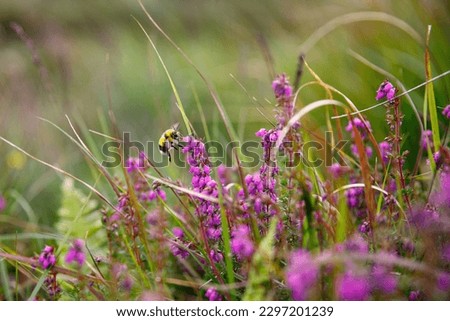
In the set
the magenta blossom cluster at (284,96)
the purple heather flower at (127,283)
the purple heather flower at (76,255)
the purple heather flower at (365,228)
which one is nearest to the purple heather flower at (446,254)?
the purple heather flower at (365,228)

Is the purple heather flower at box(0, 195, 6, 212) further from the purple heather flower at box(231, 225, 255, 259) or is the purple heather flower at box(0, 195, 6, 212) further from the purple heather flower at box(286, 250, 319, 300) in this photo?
the purple heather flower at box(286, 250, 319, 300)

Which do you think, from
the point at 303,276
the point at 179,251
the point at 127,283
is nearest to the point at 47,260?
the point at 127,283

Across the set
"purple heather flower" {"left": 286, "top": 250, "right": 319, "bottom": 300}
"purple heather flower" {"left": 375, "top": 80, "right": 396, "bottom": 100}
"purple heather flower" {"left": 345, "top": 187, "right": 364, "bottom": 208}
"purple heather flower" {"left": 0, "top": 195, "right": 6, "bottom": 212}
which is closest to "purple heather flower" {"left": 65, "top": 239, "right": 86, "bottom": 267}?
"purple heather flower" {"left": 286, "top": 250, "right": 319, "bottom": 300}

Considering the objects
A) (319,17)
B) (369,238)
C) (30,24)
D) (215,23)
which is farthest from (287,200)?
(30,24)

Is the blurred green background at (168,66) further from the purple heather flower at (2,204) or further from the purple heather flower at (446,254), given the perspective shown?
the purple heather flower at (446,254)

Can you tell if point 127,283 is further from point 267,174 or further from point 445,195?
point 445,195
